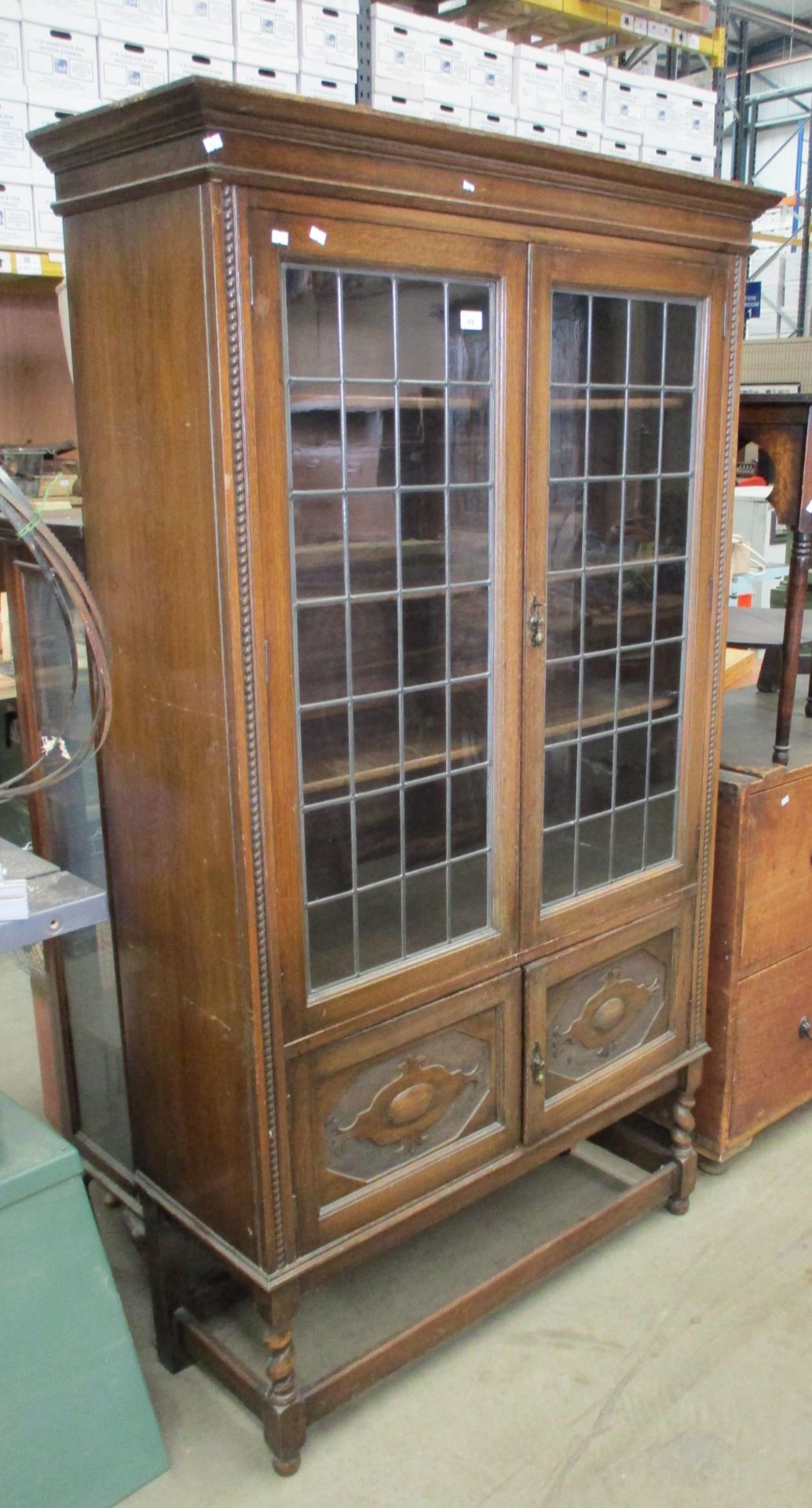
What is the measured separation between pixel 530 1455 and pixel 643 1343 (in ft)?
1.00

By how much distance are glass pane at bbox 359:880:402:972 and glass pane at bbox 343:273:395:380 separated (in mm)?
685

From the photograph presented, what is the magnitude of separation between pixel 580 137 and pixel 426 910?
2.30 metres

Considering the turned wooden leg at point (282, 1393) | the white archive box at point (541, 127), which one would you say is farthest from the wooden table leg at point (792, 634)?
the white archive box at point (541, 127)

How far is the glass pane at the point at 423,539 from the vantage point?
1.58m

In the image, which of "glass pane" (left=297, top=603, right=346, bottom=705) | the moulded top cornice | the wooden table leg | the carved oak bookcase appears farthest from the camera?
the wooden table leg

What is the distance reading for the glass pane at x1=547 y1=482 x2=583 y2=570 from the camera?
1.73 meters

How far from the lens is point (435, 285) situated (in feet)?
5.00

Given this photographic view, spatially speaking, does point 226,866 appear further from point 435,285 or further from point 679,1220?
point 679,1220

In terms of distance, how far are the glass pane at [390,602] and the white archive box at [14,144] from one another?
147cm

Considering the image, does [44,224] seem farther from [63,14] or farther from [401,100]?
[401,100]

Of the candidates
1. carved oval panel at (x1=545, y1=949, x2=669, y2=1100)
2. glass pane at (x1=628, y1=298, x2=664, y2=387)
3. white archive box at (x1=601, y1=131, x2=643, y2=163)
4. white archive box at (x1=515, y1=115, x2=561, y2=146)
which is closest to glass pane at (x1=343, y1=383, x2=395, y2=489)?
glass pane at (x1=628, y1=298, x2=664, y2=387)

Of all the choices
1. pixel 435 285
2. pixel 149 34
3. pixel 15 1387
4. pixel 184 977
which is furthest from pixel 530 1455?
pixel 149 34

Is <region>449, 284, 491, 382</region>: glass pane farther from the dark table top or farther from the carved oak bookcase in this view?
the dark table top

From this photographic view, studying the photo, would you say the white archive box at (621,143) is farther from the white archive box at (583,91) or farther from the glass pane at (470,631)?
the glass pane at (470,631)
